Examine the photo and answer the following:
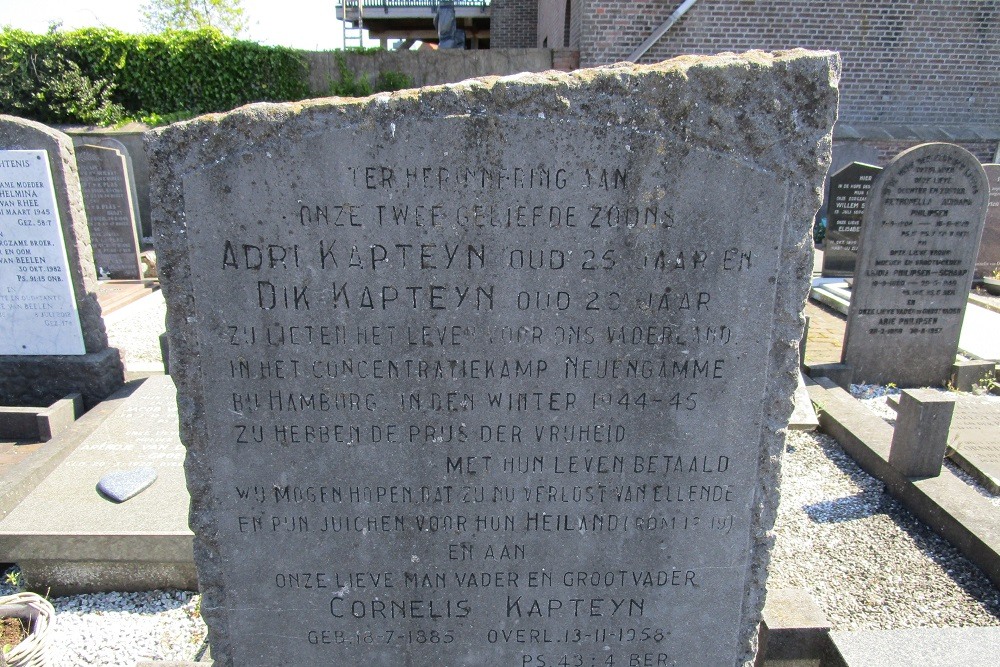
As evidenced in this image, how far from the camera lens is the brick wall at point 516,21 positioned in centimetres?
2161

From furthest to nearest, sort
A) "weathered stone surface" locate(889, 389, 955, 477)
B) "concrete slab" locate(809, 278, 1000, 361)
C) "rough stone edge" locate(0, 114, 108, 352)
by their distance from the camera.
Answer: "concrete slab" locate(809, 278, 1000, 361)
"rough stone edge" locate(0, 114, 108, 352)
"weathered stone surface" locate(889, 389, 955, 477)

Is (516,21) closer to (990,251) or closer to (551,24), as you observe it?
(551,24)

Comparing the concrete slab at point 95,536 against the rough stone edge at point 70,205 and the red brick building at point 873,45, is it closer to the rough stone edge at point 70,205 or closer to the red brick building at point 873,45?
the rough stone edge at point 70,205

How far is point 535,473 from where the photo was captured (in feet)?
6.89

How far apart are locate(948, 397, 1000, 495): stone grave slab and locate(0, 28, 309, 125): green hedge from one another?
15.9 meters

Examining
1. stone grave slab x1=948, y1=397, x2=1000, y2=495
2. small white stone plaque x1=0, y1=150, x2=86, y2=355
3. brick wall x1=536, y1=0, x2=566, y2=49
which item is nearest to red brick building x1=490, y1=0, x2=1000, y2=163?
brick wall x1=536, y1=0, x2=566, y2=49

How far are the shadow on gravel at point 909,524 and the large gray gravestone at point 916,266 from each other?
68.8 inches

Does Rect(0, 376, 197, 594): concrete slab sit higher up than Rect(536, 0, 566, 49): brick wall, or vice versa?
Rect(536, 0, 566, 49): brick wall

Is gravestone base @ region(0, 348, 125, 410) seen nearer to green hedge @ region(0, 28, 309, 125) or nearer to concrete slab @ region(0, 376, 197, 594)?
concrete slab @ region(0, 376, 197, 594)

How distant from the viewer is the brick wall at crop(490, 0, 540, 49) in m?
21.6

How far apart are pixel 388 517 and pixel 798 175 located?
5.82ft

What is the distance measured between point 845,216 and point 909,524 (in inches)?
314

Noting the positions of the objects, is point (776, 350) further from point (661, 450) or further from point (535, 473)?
point (535, 473)

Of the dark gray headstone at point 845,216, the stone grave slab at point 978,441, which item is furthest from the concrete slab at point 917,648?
the dark gray headstone at point 845,216
